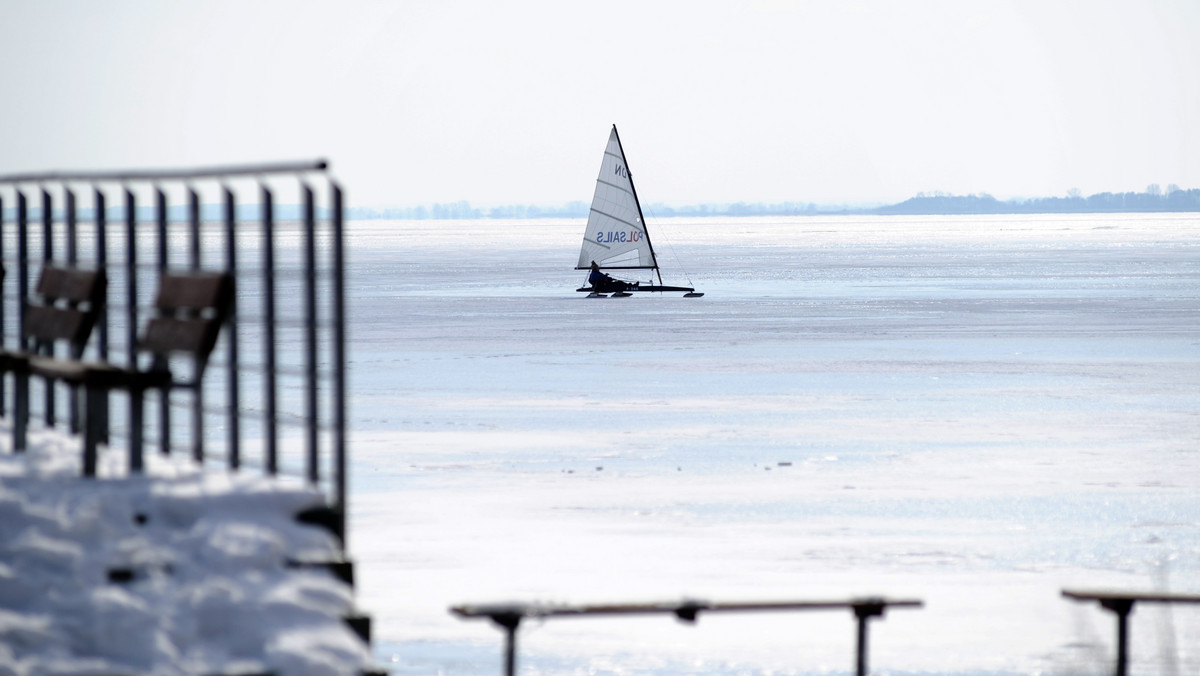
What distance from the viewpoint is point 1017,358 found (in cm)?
4072

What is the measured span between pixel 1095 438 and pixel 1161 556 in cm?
952

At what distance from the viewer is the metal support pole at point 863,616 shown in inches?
286

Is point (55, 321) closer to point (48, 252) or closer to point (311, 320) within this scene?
point (48, 252)

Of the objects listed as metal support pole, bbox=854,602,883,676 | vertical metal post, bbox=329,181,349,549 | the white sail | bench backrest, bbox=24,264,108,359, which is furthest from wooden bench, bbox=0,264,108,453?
the white sail

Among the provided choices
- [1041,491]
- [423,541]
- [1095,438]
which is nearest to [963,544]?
[1041,491]

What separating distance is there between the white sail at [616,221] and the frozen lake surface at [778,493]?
28937 millimetres

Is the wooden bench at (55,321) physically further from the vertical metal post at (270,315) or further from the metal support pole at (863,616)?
the metal support pole at (863,616)

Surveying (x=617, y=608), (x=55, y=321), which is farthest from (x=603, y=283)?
(x=617, y=608)

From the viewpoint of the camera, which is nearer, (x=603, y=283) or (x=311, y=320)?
(x=311, y=320)

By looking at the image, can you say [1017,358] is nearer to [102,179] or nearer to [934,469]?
[934,469]

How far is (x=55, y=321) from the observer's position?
891 cm

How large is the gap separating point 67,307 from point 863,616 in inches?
184

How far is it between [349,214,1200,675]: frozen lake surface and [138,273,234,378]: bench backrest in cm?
Result: 271

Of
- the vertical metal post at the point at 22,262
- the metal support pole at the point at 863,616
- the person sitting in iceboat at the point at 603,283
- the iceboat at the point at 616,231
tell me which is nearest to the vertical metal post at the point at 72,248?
the vertical metal post at the point at 22,262
